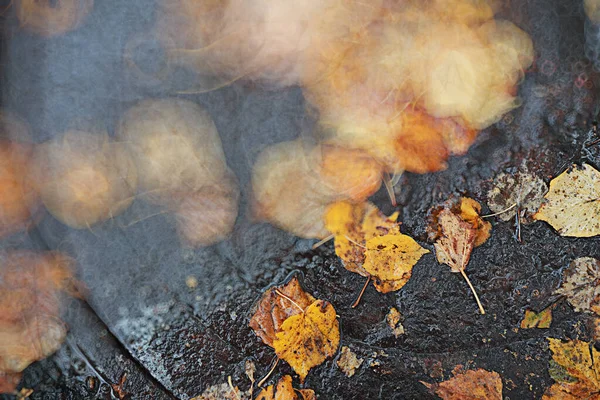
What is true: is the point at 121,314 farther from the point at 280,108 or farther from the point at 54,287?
the point at 280,108

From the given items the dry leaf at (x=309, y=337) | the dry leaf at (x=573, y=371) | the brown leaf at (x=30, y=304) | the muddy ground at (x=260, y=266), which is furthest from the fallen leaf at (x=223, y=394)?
the dry leaf at (x=573, y=371)

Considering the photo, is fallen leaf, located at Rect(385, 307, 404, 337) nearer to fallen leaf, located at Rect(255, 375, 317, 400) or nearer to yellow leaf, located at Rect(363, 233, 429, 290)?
yellow leaf, located at Rect(363, 233, 429, 290)

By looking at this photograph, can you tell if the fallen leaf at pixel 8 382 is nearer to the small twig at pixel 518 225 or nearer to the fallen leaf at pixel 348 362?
the fallen leaf at pixel 348 362

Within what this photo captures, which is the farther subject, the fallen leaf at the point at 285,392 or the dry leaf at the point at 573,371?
the fallen leaf at the point at 285,392

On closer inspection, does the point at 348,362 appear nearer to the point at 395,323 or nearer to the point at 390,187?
the point at 395,323

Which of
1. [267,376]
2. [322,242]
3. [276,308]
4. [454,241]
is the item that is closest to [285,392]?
[267,376]

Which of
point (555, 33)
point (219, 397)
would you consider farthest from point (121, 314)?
point (555, 33)
